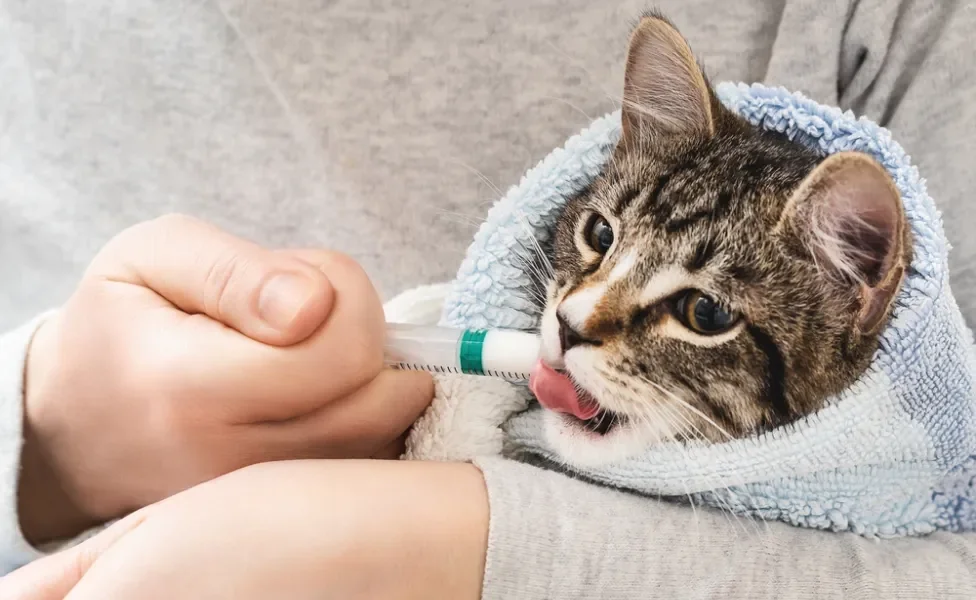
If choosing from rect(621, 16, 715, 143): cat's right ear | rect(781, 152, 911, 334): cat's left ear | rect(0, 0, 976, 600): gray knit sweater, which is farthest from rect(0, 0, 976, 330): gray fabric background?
rect(781, 152, 911, 334): cat's left ear

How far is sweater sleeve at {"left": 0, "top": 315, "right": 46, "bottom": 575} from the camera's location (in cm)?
67

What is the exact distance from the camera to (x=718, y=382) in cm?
58

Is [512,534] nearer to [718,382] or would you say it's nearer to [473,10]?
[718,382]

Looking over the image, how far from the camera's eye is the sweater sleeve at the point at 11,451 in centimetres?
67

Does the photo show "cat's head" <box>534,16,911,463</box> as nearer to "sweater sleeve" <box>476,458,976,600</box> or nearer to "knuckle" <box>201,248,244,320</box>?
"sweater sleeve" <box>476,458,976,600</box>

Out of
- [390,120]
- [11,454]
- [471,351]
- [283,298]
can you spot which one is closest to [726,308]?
[471,351]

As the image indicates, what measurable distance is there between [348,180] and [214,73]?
0.74ft

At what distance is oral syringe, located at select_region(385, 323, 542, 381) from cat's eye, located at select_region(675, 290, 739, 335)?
134 mm

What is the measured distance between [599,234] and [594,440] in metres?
0.21

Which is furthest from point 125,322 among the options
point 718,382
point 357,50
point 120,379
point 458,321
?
point 718,382

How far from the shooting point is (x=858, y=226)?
54cm

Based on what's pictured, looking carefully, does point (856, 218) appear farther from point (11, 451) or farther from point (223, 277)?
point (11, 451)

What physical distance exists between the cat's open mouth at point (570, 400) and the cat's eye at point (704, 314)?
0.11 m

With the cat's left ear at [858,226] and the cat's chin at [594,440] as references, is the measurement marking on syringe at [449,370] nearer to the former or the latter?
the cat's chin at [594,440]
